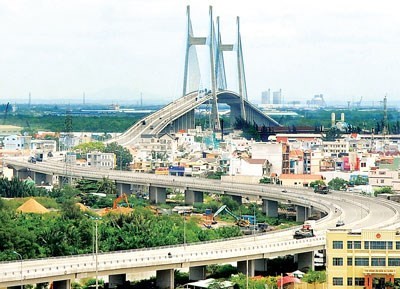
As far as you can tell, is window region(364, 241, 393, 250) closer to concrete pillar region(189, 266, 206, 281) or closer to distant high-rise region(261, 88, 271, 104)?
concrete pillar region(189, 266, 206, 281)

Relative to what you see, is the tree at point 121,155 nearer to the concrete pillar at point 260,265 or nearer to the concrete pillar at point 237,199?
the concrete pillar at point 237,199

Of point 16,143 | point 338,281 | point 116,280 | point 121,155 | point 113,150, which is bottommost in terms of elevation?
point 116,280

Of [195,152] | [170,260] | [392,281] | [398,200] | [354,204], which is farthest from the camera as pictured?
[195,152]

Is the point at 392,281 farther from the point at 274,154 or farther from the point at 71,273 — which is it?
the point at 274,154

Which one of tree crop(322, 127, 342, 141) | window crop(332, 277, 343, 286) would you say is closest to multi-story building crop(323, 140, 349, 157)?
tree crop(322, 127, 342, 141)

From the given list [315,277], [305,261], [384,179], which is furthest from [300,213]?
[315,277]

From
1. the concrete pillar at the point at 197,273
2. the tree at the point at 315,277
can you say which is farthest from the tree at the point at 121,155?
the tree at the point at 315,277

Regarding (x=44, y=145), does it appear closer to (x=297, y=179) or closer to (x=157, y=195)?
(x=157, y=195)

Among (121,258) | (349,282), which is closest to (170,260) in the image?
(121,258)
